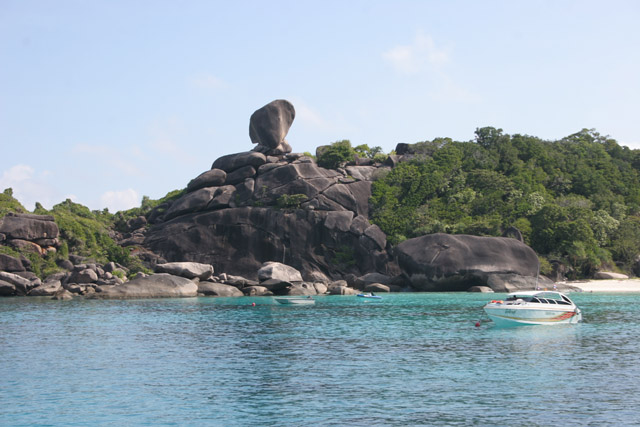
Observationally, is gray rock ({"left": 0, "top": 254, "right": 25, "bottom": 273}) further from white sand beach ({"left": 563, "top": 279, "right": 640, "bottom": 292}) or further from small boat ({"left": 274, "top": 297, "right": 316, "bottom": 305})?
white sand beach ({"left": 563, "top": 279, "right": 640, "bottom": 292})

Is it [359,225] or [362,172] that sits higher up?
[362,172]

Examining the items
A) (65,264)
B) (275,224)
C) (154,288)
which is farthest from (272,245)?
(65,264)

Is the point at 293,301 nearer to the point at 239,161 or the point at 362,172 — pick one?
the point at 239,161

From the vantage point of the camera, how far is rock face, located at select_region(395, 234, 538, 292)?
232ft

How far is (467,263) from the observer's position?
71000 mm

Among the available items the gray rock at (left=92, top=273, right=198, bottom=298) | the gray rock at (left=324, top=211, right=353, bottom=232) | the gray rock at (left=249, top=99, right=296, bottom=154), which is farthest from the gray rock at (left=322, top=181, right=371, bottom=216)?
the gray rock at (left=92, top=273, right=198, bottom=298)

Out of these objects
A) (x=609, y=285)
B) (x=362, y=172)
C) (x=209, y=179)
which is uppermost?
(x=362, y=172)

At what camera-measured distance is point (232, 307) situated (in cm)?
5469

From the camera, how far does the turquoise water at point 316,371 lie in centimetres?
1811

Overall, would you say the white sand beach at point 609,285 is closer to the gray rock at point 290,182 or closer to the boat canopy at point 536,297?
the boat canopy at point 536,297

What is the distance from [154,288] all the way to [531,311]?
131 feet

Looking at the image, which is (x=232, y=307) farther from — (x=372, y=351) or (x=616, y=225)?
(x=616, y=225)

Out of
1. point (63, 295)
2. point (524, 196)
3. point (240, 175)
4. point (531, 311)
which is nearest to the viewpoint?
point (531, 311)

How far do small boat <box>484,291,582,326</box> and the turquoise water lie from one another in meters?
0.93
